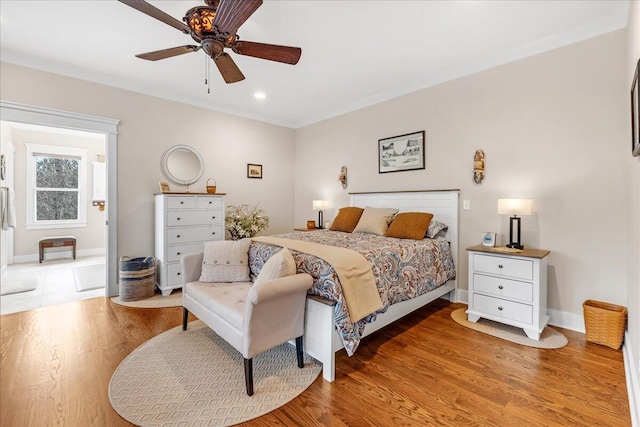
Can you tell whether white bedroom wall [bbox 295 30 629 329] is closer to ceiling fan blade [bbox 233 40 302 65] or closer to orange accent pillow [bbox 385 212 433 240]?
orange accent pillow [bbox 385 212 433 240]

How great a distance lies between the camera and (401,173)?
402cm

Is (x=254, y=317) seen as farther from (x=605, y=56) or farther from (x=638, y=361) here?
(x=605, y=56)

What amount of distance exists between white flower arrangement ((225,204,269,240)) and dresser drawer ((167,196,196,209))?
29.3 inches

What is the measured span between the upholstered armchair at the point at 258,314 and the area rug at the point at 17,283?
3342 mm

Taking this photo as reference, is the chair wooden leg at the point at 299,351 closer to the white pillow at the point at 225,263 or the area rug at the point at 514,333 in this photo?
the white pillow at the point at 225,263

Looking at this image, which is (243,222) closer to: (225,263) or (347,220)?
(347,220)

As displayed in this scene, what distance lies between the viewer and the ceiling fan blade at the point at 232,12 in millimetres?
1663

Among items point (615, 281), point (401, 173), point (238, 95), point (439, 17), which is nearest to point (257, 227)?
point (238, 95)

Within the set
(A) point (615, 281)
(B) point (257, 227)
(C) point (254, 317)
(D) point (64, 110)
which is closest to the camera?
(C) point (254, 317)

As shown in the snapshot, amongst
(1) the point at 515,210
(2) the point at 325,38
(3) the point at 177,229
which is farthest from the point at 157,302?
(1) the point at 515,210

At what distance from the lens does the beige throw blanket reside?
2012mm

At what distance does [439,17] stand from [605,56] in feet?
4.89

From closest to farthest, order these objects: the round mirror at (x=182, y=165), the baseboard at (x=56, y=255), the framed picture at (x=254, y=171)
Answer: the round mirror at (x=182, y=165) < the framed picture at (x=254, y=171) < the baseboard at (x=56, y=255)

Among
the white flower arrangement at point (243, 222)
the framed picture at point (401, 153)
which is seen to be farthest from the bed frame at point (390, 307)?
the white flower arrangement at point (243, 222)
